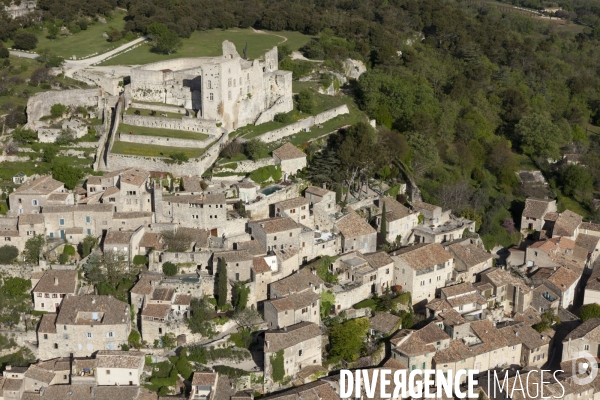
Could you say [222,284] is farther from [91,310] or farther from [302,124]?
[302,124]

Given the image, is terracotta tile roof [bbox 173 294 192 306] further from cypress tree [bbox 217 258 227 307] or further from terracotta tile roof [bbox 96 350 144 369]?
terracotta tile roof [bbox 96 350 144 369]

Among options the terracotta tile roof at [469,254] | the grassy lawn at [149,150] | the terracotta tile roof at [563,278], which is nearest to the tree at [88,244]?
the grassy lawn at [149,150]

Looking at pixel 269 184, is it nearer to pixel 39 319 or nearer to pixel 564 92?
pixel 39 319

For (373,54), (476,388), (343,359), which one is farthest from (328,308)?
→ (373,54)

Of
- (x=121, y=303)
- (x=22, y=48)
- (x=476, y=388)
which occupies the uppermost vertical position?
(x=22, y=48)

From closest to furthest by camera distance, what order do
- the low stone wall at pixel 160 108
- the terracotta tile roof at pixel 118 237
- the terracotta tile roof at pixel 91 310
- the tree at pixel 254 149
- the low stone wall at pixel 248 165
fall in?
1. the terracotta tile roof at pixel 91 310
2. the terracotta tile roof at pixel 118 237
3. the low stone wall at pixel 248 165
4. the tree at pixel 254 149
5. the low stone wall at pixel 160 108

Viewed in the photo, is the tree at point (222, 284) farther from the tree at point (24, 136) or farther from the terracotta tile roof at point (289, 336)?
the tree at point (24, 136)
